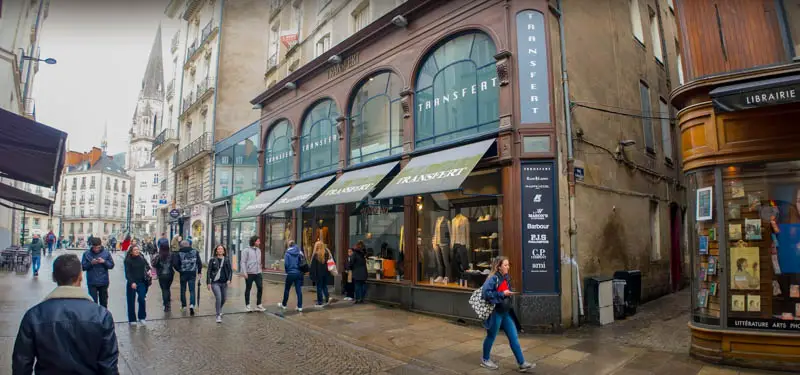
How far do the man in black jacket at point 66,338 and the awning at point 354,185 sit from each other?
874 centimetres

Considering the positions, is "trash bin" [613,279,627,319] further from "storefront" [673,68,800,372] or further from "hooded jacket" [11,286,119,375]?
"hooded jacket" [11,286,119,375]

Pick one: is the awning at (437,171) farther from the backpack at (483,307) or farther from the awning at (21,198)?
the awning at (21,198)

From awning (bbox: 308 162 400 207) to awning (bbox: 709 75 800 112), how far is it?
733 centimetres

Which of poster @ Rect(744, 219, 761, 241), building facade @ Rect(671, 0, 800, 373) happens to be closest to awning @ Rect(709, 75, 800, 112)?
building facade @ Rect(671, 0, 800, 373)

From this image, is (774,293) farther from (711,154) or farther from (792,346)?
(711,154)

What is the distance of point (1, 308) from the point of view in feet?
34.7

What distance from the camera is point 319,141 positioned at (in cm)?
1612

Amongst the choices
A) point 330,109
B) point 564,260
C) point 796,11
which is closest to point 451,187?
point 564,260

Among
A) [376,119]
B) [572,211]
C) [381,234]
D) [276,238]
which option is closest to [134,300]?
[381,234]

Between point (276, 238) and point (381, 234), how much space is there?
6818 mm

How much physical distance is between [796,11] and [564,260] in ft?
17.6

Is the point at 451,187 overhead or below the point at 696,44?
below

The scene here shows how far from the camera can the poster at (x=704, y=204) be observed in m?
7.21

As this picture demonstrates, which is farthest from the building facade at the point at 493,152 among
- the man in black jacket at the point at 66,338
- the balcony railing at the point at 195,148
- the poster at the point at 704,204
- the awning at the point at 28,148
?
the balcony railing at the point at 195,148
